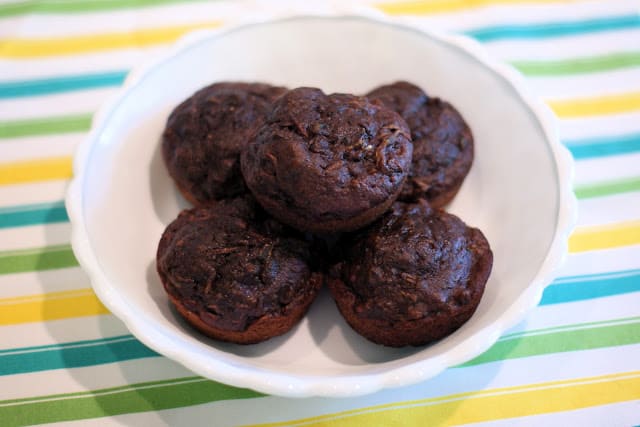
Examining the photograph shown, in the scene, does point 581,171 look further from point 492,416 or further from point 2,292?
point 2,292

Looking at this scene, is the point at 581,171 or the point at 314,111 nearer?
the point at 314,111

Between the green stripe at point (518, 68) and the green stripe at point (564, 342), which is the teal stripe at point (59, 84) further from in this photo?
the green stripe at point (564, 342)

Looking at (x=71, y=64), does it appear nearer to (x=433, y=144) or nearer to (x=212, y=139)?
(x=212, y=139)

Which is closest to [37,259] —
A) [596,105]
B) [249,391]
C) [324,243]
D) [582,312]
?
[249,391]

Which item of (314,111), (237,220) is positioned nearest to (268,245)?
(237,220)

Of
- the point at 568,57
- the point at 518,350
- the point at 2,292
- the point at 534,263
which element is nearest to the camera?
the point at 534,263

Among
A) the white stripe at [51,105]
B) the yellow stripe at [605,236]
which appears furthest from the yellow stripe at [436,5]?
the white stripe at [51,105]
